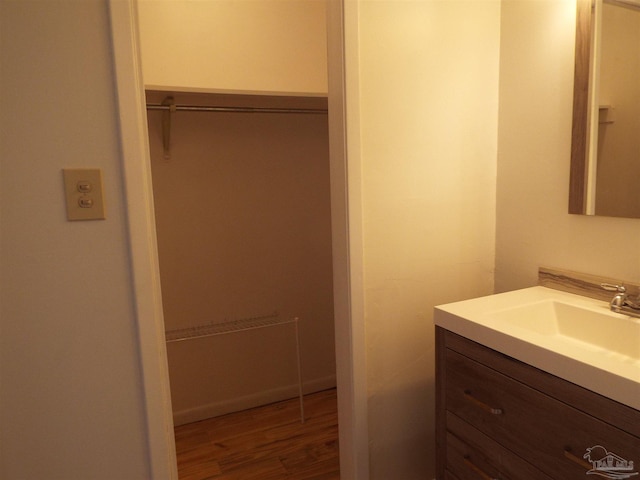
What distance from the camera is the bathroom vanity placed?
0.89 metres

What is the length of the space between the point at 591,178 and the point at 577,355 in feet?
2.26

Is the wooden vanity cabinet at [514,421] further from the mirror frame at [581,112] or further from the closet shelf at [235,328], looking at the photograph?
the closet shelf at [235,328]

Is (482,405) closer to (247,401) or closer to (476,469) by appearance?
(476,469)

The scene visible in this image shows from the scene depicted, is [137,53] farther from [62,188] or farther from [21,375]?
[21,375]

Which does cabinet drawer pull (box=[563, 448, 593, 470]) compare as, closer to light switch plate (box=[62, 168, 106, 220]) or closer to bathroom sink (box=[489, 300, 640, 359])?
bathroom sink (box=[489, 300, 640, 359])

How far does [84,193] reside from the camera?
3.41 feet

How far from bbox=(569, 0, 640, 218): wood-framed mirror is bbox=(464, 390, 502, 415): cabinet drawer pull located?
0.71 metres

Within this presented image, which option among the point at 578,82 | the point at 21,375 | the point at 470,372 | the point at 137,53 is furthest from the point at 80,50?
the point at 578,82

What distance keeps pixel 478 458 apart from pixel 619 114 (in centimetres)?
112

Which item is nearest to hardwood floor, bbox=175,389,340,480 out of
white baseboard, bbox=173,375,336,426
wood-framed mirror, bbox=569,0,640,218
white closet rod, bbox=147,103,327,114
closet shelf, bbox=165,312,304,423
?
white baseboard, bbox=173,375,336,426

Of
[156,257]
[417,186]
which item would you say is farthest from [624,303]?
[156,257]

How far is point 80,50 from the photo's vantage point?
1.01m

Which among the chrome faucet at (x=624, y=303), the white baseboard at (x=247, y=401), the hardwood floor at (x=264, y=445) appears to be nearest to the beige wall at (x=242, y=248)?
the white baseboard at (x=247, y=401)

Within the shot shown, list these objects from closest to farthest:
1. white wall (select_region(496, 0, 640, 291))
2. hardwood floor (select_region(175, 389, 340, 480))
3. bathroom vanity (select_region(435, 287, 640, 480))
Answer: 1. bathroom vanity (select_region(435, 287, 640, 480))
2. white wall (select_region(496, 0, 640, 291))
3. hardwood floor (select_region(175, 389, 340, 480))
